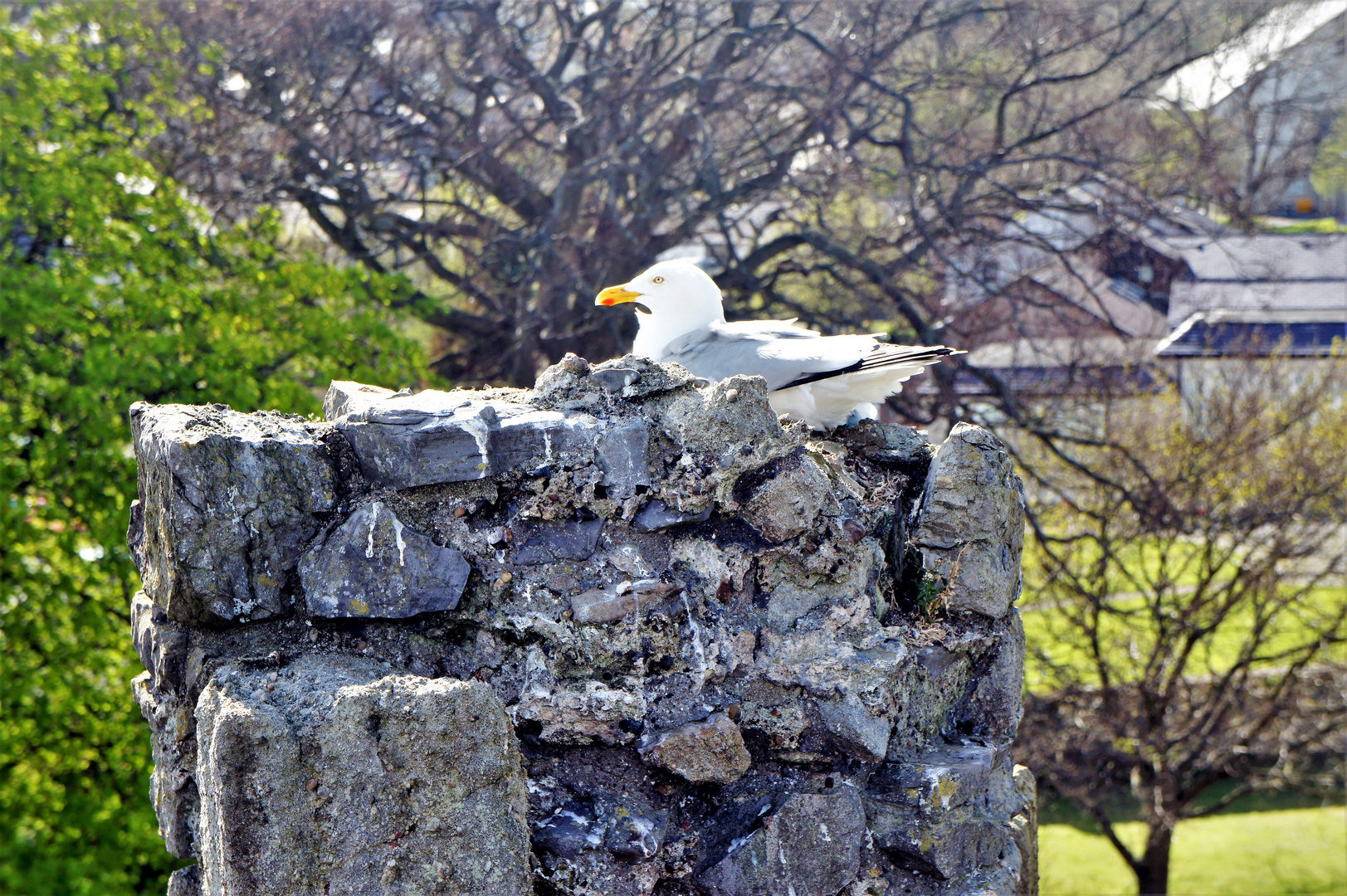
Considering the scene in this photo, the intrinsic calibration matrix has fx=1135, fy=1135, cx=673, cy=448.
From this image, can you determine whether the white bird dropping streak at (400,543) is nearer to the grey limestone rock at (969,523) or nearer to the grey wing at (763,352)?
the grey wing at (763,352)

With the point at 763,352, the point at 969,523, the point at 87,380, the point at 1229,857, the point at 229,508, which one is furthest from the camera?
the point at 1229,857

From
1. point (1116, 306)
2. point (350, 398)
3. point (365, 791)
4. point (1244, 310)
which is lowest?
point (365, 791)

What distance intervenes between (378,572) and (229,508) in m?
0.31

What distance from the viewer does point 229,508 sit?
2225 mm

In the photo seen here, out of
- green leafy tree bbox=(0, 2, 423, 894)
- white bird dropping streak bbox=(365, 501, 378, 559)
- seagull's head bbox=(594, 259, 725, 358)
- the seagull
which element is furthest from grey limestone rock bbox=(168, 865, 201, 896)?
green leafy tree bbox=(0, 2, 423, 894)

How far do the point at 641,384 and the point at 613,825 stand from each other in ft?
3.05

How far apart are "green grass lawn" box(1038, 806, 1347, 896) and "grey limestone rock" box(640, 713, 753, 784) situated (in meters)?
7.90

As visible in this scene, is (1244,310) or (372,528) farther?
(1244,310)

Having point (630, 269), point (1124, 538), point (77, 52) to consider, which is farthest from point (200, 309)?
point (1124, 538)

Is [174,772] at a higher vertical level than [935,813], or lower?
higher

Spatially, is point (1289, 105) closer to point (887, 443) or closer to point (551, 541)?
point (887, 443)

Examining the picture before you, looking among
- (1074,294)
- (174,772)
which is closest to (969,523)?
(174,772)

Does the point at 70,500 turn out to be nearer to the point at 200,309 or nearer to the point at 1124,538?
the point at 200,309

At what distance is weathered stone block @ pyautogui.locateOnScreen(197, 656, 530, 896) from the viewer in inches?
75.2
